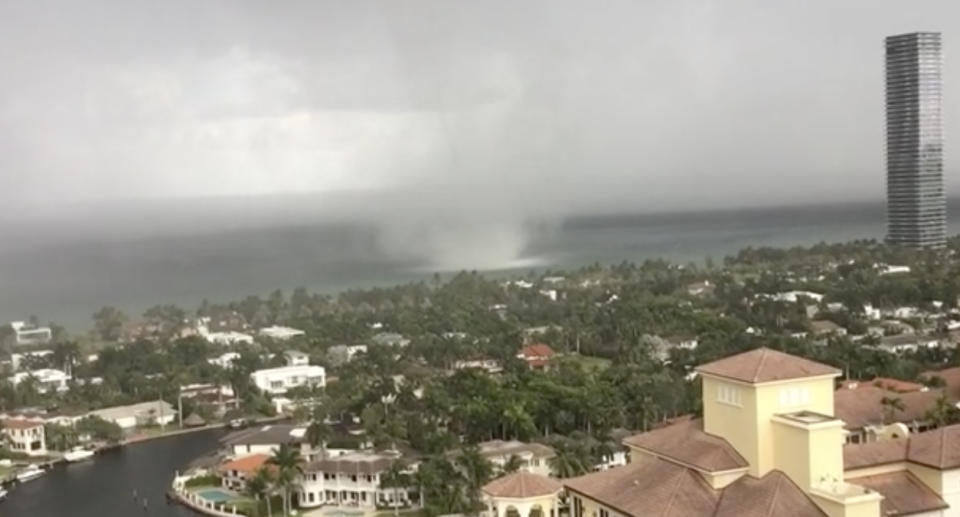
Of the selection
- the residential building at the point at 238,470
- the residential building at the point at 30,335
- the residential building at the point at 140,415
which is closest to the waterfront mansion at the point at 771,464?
the residential building at the point at 238,470

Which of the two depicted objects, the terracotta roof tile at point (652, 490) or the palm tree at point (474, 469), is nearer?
the terracotta roof tile at point (652, 490)

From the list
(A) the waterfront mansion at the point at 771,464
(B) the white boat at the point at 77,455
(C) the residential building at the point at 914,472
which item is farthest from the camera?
(B) the white boat at the point at 77,455

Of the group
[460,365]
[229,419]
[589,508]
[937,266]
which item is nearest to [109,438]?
[229,419]

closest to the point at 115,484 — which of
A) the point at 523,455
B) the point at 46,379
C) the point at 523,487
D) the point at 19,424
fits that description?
the point at 19,424

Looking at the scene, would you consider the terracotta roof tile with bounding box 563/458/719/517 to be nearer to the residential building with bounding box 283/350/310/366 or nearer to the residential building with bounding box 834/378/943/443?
the residential building with bounding box 834/378/943/443

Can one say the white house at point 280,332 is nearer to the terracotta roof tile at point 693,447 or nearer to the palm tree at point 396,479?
the palm tree at point 396,479

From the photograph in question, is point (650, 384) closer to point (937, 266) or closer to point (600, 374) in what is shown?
point (600, 374)

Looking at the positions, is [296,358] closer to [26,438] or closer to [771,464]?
[26,438]
